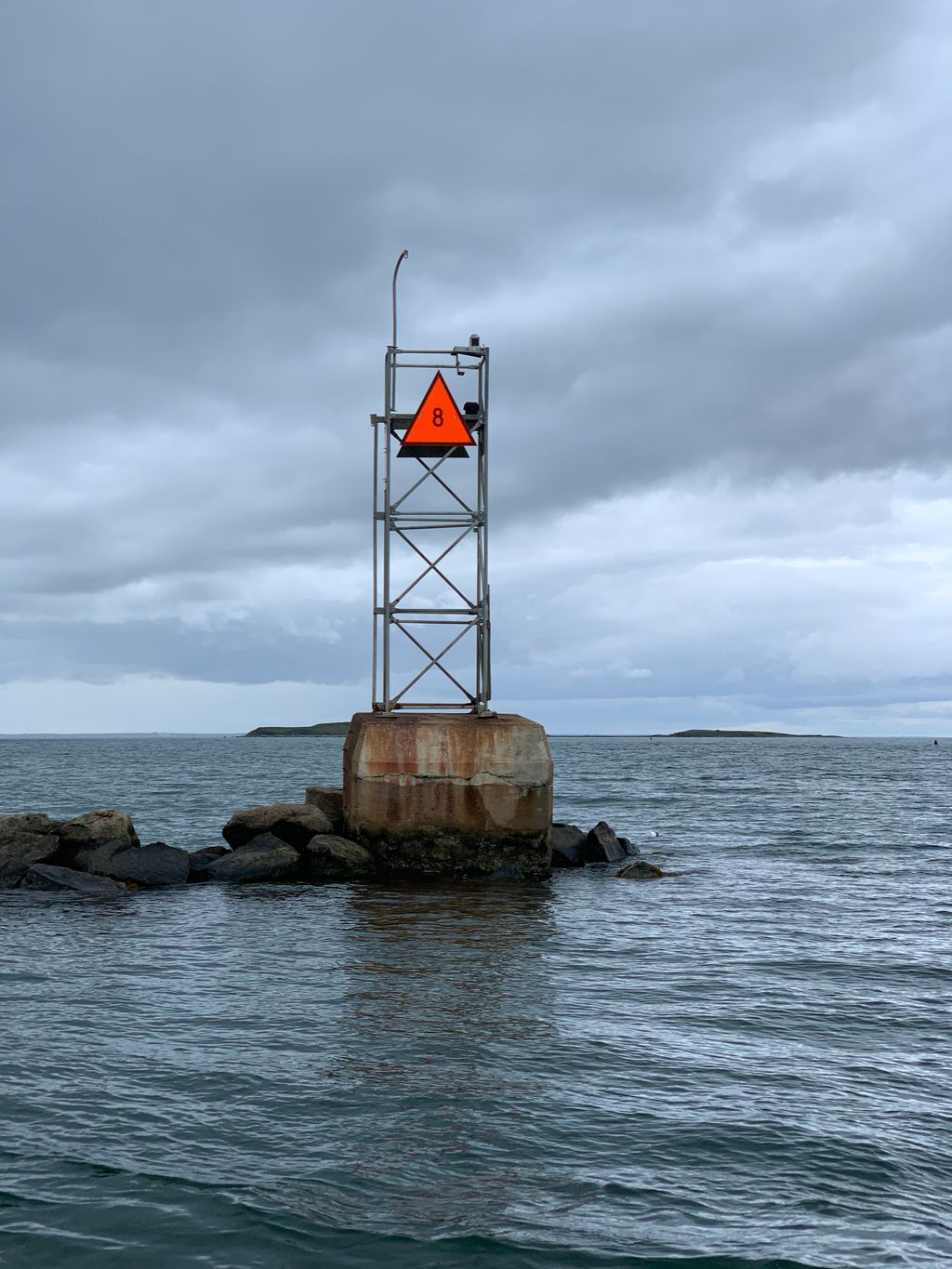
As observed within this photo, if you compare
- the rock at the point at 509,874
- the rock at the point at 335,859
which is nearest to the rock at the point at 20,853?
the rock at the point at 335,859

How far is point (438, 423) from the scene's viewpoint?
18297mm

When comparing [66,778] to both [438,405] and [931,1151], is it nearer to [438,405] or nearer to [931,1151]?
[438,405]

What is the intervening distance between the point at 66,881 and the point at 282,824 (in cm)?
370

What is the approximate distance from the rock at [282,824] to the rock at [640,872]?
515 cm

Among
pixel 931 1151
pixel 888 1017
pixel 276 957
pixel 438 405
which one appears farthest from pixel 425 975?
pixel 438 405

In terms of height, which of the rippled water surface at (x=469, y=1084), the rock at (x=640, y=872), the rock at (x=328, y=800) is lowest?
the rock at (x=640, y=872)

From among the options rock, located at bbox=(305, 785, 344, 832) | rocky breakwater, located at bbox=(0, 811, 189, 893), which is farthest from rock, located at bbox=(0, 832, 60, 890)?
rock, located at bbox=(305, 785, 344, 832)

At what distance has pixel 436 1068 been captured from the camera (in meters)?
7.80

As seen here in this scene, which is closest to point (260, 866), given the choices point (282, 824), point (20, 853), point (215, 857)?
point (282, 824)

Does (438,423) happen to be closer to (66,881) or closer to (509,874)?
(509,874)

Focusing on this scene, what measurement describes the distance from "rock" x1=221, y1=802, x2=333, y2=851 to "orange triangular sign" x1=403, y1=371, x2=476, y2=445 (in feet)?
21.4

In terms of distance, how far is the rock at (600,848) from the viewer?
2058 centimetres

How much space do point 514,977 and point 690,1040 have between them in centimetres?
243

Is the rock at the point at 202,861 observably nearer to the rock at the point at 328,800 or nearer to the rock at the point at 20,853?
the rock at the point at 328,800
